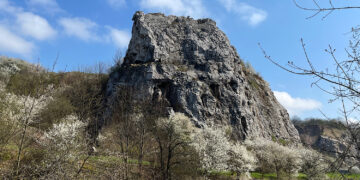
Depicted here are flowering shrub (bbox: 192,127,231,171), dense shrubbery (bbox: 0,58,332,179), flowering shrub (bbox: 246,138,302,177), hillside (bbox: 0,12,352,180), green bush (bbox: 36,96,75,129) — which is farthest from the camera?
flowering shrub (bbox: 246,138,302,177)

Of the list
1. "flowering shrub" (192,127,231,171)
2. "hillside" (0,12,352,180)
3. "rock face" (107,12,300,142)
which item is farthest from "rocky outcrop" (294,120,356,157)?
"rock face" (107,12,300,142)

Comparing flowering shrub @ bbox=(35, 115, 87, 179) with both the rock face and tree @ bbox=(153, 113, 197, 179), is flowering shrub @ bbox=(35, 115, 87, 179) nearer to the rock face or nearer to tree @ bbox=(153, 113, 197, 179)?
tree @ bbox=(153, 113, 197, 179)

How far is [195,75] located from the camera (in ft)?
128

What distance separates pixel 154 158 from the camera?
22531mm

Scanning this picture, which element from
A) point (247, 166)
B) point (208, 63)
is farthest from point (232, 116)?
point (247, 166)

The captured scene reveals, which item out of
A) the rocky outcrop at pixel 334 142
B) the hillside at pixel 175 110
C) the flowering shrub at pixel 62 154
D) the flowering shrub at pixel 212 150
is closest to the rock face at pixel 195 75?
the hillside at pixel 175 110

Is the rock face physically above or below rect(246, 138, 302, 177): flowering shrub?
above

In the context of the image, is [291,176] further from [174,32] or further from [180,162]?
[174,32]

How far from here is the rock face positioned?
3591 centimetres

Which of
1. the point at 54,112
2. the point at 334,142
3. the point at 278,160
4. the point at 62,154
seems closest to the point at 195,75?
the point at 278,160

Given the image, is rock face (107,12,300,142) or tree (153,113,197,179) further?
rock face (107,12,300,142)

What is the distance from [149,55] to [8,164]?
3060 centimetres

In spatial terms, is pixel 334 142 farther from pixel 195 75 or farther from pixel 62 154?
pixel 195 75

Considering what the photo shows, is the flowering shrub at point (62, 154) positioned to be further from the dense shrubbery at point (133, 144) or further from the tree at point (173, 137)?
the tree at point (173, 137)
